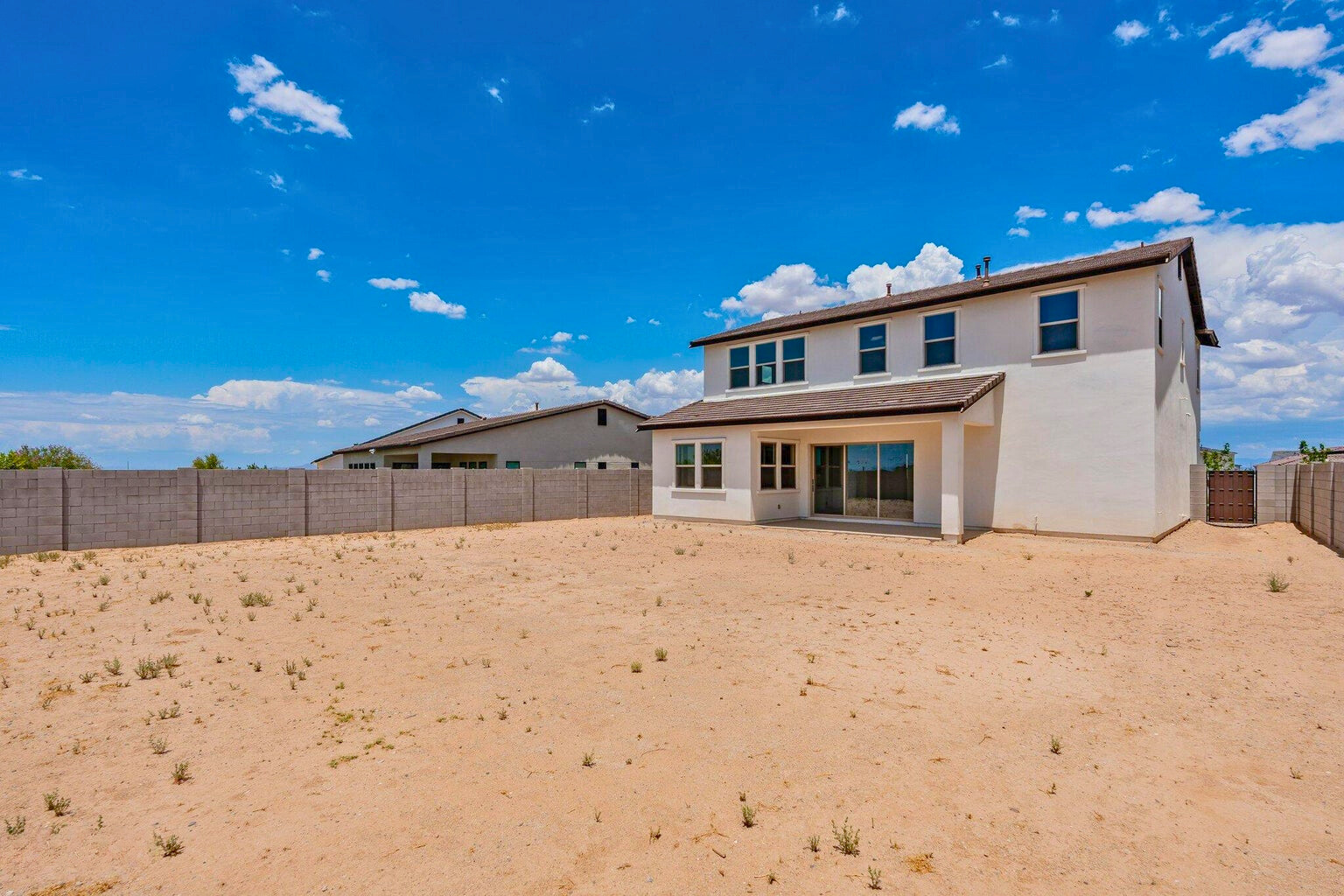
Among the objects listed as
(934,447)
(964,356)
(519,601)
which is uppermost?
(964,356)

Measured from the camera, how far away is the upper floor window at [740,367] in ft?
70.6

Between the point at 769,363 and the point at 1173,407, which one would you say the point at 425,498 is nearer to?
the point at 769,363

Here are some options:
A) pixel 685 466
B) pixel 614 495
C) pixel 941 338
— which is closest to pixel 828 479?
pixel 685 466

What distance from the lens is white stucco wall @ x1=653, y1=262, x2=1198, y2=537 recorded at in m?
14.0

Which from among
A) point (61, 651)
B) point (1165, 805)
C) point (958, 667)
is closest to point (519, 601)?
point (61, 651)

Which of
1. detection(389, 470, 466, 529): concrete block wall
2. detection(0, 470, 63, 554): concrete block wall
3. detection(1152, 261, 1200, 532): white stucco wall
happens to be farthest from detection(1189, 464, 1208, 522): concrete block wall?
detection(0, 470, 63, 554): concrete block wall

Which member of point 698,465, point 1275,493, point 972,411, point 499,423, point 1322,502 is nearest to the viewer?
point 1322,502

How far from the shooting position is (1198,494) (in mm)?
18766

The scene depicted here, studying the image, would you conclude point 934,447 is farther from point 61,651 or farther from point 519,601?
point 61,651

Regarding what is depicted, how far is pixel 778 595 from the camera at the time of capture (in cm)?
930

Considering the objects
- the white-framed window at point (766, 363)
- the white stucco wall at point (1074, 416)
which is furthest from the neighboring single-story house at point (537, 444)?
the white stucco wall at point (1074, 416)

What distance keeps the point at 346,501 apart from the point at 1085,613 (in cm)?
1911

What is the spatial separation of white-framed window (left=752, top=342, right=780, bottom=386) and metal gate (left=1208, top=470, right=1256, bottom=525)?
13.8 m

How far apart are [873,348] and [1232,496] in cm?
1166
